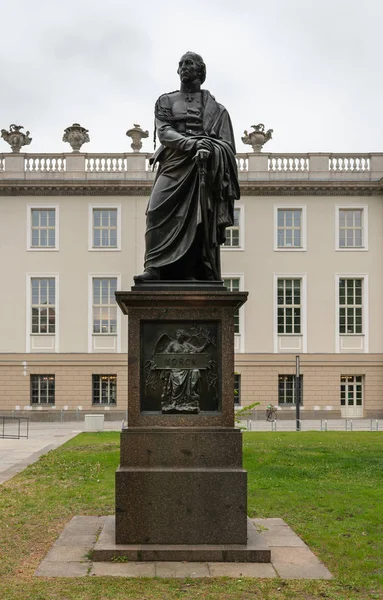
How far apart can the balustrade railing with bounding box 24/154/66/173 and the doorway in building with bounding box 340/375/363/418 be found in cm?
1885

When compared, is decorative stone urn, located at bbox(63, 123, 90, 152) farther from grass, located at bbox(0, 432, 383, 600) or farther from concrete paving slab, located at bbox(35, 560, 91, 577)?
concrete paving slab, located at bbox(35, 560, 91, 577)

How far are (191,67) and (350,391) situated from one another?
30263 mm

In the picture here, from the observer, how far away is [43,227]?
35469mm

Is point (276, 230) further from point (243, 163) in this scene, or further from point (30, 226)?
point (30, 226)

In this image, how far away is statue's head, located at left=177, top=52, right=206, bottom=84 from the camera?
7.46m

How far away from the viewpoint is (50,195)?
3534cm

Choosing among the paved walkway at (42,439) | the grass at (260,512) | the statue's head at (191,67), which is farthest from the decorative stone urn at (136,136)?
the statue's head at (191,67)

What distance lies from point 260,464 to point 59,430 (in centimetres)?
1641

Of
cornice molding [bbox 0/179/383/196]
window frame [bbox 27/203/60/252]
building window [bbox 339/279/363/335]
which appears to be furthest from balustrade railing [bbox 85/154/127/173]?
building window [bbox 339/279/363/335]

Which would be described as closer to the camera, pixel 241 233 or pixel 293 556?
pixel 293 556

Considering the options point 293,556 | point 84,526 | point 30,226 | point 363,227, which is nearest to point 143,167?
point 30,226

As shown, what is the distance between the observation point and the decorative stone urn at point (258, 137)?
119ft

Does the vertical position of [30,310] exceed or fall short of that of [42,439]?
it exceeds it

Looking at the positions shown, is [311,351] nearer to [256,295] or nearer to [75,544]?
[256,295]
